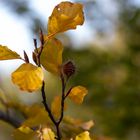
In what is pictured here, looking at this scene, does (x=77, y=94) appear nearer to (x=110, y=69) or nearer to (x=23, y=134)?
(x=23, y=134)

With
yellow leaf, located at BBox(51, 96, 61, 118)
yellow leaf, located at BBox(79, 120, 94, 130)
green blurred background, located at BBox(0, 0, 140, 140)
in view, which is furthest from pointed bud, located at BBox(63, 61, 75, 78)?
green blurred background, located at BBox(0, 0, 140, 140)

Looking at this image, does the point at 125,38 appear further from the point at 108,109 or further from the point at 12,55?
the point at 12,55

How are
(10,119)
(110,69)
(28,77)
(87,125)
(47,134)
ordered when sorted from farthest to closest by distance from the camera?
1. (110,69)
2. (10,119)
3. (87,125)
4. (47,134)
5. (28,77)

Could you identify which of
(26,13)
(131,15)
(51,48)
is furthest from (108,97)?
(51,48)

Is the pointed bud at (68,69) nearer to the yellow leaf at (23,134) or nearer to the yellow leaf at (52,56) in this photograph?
the yellow leaf at (52,56)

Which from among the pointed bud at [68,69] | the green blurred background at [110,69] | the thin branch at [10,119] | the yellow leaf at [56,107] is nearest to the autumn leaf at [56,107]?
the yellow leaf at [56,107]

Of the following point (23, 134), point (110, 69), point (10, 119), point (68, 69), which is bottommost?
point (110, 69)

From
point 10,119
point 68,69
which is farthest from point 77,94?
point 10,119
